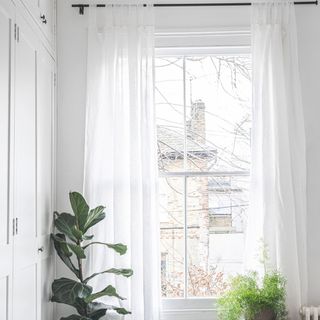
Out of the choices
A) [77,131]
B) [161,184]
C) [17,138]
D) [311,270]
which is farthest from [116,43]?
[311,270]

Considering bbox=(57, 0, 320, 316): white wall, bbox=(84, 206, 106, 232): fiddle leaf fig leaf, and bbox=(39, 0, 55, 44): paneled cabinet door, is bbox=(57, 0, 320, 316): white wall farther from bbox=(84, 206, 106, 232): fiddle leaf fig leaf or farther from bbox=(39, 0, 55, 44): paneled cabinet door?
bbox=(84, 206, 106, 232): fiddle leaf fig leaf

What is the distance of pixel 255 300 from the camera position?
329 centimetres

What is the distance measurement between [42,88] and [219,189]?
4.80ft

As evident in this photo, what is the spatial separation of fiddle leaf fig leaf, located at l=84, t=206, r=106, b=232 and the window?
62 cm

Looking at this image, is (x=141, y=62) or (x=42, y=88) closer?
(x=42, y=88)

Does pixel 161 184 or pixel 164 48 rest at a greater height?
pixel 164 48

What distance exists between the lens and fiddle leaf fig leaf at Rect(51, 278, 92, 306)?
3.13 metres

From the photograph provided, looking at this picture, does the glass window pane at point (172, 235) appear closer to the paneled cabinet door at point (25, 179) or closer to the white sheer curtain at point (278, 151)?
the white sheer curtain at point (278, 151)

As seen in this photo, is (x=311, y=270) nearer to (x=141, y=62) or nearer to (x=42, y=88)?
(x=141, y=62)

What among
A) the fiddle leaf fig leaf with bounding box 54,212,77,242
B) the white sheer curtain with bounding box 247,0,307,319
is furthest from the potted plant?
the fiddle leaf fig leaf with bounding box 54,212,77,242

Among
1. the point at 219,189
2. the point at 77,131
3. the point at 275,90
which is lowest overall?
the point at 219,189

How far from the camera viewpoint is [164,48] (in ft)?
12.4

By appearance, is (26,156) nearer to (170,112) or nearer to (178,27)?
(170,112)

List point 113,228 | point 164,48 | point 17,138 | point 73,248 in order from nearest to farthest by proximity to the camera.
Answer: point 17,138
point 73,248
point 113,228
point 164,48
